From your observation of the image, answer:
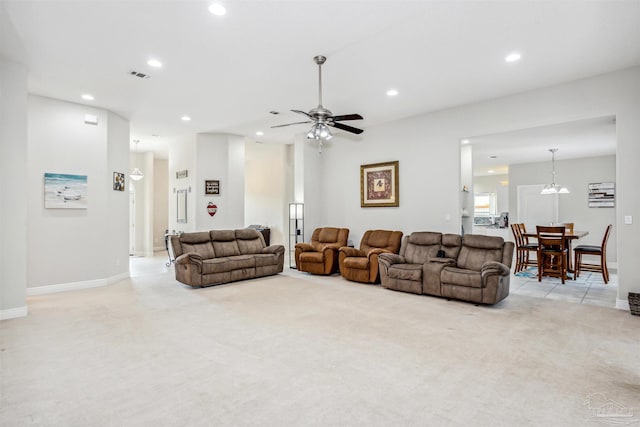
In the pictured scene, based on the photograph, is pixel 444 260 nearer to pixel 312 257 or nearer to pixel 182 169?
pixel 312 257

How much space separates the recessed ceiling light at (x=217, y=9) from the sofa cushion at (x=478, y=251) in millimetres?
4476

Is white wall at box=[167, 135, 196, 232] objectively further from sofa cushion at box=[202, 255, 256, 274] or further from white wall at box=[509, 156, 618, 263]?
white wall at box=[509, 156, 618, 263]

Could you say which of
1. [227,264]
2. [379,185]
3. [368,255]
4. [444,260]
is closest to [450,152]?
[379,185]

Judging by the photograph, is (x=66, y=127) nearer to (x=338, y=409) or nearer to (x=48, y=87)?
(x=48, y=87)

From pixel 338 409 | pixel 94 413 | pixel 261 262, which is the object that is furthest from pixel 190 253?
pixel 338 409

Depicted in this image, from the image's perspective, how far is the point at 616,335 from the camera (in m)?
3.55

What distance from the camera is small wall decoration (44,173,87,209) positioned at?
5.43 m

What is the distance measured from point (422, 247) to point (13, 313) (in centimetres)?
563

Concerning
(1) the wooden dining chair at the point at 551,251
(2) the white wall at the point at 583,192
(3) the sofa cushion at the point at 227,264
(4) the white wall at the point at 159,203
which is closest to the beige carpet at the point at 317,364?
(3) the sofa cushion at the point at 227,264

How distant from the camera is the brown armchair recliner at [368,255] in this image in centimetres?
601

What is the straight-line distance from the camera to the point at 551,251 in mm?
6383

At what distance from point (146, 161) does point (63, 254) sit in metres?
5.52

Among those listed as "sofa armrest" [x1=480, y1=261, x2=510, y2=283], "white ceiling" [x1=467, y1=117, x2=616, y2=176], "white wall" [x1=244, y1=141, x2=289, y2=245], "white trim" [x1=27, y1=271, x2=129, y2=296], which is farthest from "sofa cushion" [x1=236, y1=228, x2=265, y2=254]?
"white ceiling" [x1=467, y1=117, x2=616, y2=176]

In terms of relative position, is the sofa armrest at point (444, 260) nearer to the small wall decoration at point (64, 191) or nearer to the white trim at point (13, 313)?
the white trim at point (13, 313)
